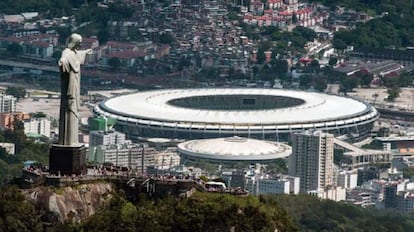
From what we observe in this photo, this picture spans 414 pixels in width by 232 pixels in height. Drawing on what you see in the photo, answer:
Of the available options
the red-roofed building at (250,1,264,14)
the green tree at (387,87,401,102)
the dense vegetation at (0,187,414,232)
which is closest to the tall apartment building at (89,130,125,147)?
the green tree at (387,87,401,102)

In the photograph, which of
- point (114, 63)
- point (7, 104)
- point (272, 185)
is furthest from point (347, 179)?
point (114, 63)

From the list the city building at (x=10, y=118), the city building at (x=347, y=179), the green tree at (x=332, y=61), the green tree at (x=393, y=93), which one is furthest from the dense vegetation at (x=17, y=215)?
the green tree at (x=332, y=61)

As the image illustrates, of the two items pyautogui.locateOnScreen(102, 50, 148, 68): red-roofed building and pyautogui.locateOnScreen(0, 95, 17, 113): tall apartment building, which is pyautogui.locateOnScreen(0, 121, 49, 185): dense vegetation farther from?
pyautogui.locateOnScreen(102, 50, 148, 68): red-roofed building

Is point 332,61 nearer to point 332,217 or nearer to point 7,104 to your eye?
point 7,104

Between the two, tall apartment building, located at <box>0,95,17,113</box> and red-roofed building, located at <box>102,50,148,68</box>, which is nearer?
tall apartment building, located at <box>0,95,17,113</box>

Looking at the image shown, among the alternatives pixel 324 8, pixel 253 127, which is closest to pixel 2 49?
pixel 324 8

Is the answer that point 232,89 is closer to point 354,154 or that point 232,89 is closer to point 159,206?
point 354,154
